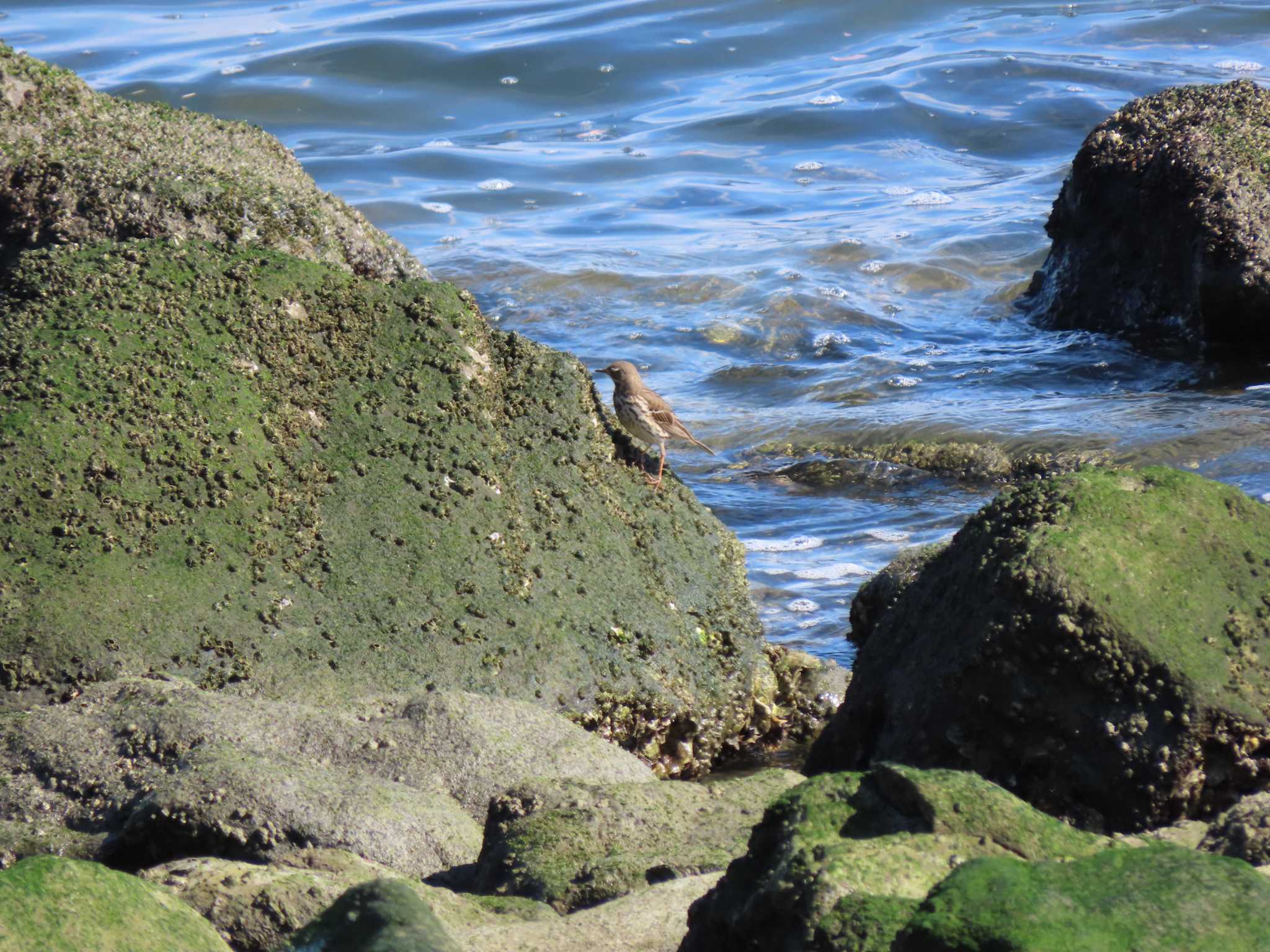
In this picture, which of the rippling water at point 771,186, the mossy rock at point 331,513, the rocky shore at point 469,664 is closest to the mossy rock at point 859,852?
the rocky shore at point 469,664

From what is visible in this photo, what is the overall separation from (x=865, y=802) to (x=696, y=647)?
2.53 meters

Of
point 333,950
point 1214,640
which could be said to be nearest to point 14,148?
point 333,950

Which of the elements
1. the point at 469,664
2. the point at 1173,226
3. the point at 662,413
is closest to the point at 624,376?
the point at 662,413

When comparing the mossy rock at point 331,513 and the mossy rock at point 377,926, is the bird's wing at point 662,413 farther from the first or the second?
the mossy rock at point 377,926

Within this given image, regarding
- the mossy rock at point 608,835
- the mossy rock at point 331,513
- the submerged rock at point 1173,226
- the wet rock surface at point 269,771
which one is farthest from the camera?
the submerged rock at point 1173,226

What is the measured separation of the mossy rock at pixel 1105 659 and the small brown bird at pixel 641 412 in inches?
103

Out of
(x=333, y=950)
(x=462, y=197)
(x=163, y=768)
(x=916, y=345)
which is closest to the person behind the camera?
(x=333, y=950)

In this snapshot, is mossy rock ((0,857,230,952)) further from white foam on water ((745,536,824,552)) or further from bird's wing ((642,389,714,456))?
white foam on water ((745,536,824,552))

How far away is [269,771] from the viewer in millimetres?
3648

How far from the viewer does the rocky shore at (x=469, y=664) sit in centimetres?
265

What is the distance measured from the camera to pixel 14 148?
5.90 meters

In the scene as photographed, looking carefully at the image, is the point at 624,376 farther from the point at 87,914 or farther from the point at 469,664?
the point at 87,914

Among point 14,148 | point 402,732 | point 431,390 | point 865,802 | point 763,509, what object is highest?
point 14,148

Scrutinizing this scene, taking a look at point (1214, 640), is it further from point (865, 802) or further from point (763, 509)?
point (763, 509)
